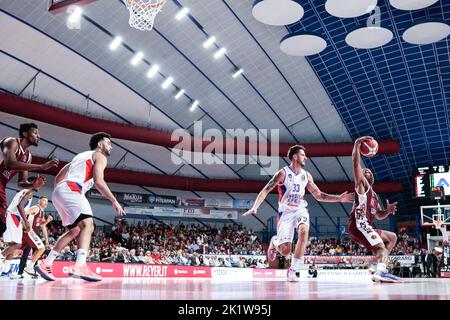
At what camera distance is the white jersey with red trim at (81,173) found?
624 cm

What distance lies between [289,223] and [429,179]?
852 inches

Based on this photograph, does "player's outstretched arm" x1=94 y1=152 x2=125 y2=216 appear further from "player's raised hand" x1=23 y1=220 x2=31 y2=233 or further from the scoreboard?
the scoreboard

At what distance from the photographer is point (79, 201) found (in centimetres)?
614

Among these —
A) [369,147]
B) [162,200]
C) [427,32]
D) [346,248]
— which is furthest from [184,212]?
[369,147]

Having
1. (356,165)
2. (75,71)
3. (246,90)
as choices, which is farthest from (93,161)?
(246,90)

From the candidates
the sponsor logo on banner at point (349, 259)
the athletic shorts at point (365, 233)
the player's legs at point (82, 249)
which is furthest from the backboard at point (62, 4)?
the sponsor logo on banner at point (349, 259)

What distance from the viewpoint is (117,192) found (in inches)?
1320

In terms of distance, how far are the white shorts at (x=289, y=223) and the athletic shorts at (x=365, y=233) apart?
38.7 inches

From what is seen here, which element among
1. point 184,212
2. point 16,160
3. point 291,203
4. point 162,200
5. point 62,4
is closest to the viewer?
point 16,160

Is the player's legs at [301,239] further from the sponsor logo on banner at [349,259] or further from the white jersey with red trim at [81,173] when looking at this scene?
the sponsor logo on banner at [349,259]

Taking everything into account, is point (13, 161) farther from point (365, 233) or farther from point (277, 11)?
point (277, 11)

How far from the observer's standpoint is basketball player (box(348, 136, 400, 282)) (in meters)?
6.88

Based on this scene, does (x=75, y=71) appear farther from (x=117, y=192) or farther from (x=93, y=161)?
(x=93, y=161)

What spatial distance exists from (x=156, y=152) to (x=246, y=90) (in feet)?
27.4
